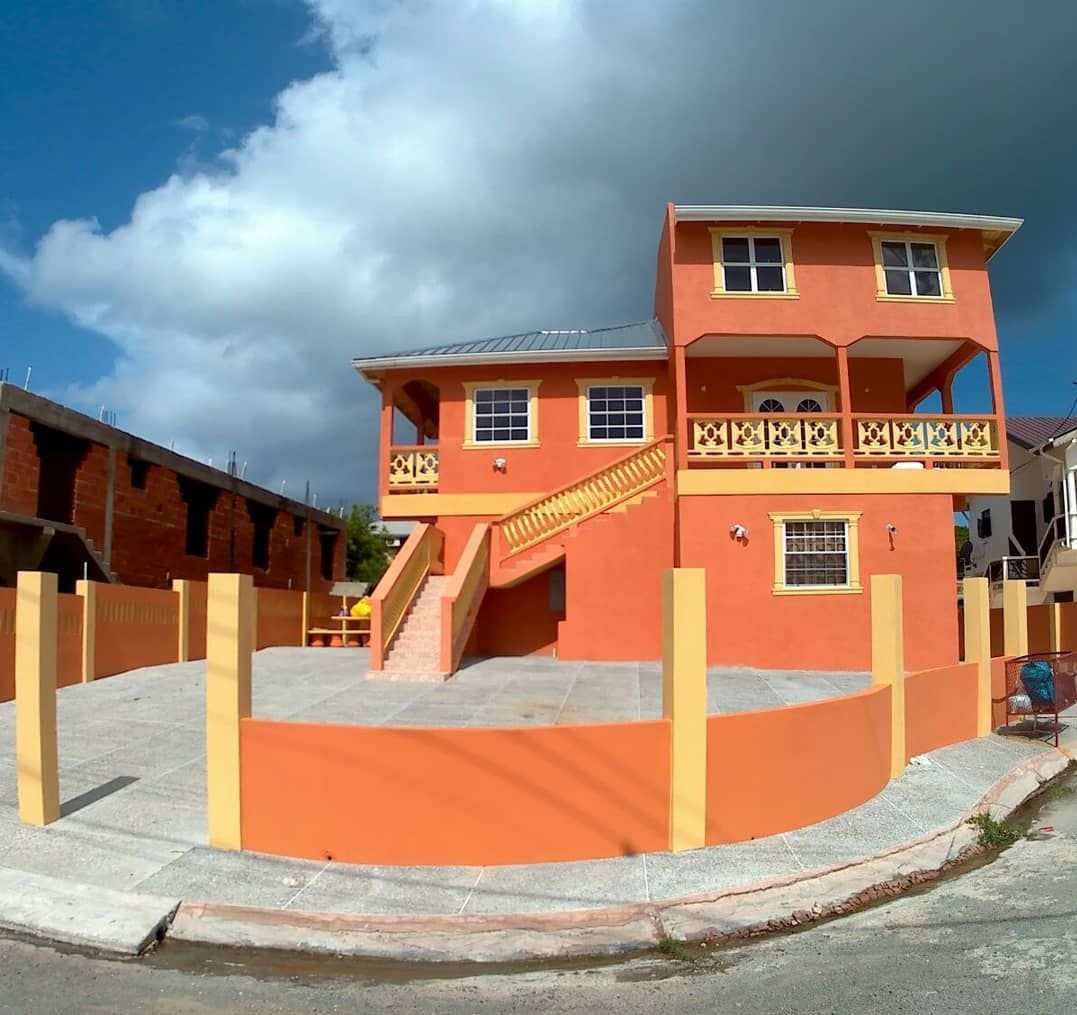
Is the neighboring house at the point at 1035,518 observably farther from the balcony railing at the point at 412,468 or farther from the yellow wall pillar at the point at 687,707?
A: the yellow wall pillar at the point at 687,707

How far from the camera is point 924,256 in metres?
16.2

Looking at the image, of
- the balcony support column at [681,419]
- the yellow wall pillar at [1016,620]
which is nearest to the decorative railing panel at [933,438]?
the balcony support column at [681,419]

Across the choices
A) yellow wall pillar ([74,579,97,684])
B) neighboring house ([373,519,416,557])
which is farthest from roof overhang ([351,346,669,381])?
neighboring house ([373,519,416,557])

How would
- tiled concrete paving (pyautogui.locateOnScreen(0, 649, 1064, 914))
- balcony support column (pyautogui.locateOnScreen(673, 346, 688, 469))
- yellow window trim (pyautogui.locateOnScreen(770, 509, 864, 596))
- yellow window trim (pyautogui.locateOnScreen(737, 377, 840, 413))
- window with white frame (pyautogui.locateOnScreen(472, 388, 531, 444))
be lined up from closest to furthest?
tiled concrete paving (pyautogui.locateOnScreen(0, 649, 1064, 914)), yellow window trim (pyautogui.locateOnScreen(770, 509, 864, 596)), balcony support column (pyautogui.locateOnScreen(673, 346, 688, 469)), yellow window trim (pyautogui.locateOnScreen(737, 377, 840, 413)), window with white frame (pyautogui.locateOnScreen(472, 388, 531, 444))

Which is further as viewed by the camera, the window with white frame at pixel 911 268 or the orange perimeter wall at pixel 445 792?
the window with white frame at pixel 911 268

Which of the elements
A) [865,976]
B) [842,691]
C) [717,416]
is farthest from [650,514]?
[865,976]

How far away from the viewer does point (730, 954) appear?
5344mm

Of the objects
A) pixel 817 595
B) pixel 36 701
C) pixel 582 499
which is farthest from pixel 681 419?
pixel 36 701

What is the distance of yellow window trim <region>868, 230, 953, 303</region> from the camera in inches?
620

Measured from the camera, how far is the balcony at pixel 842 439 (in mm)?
14875

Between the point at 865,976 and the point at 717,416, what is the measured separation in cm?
1088

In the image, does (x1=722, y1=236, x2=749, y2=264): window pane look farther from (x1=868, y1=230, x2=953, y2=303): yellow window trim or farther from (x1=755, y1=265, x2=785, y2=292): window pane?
(x1=868, y1=230, x2=953, y2=303): yellow window trim

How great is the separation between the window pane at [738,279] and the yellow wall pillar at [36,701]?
11981mm

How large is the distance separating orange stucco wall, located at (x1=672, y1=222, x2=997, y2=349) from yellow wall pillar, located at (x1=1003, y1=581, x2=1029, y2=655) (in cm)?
515
